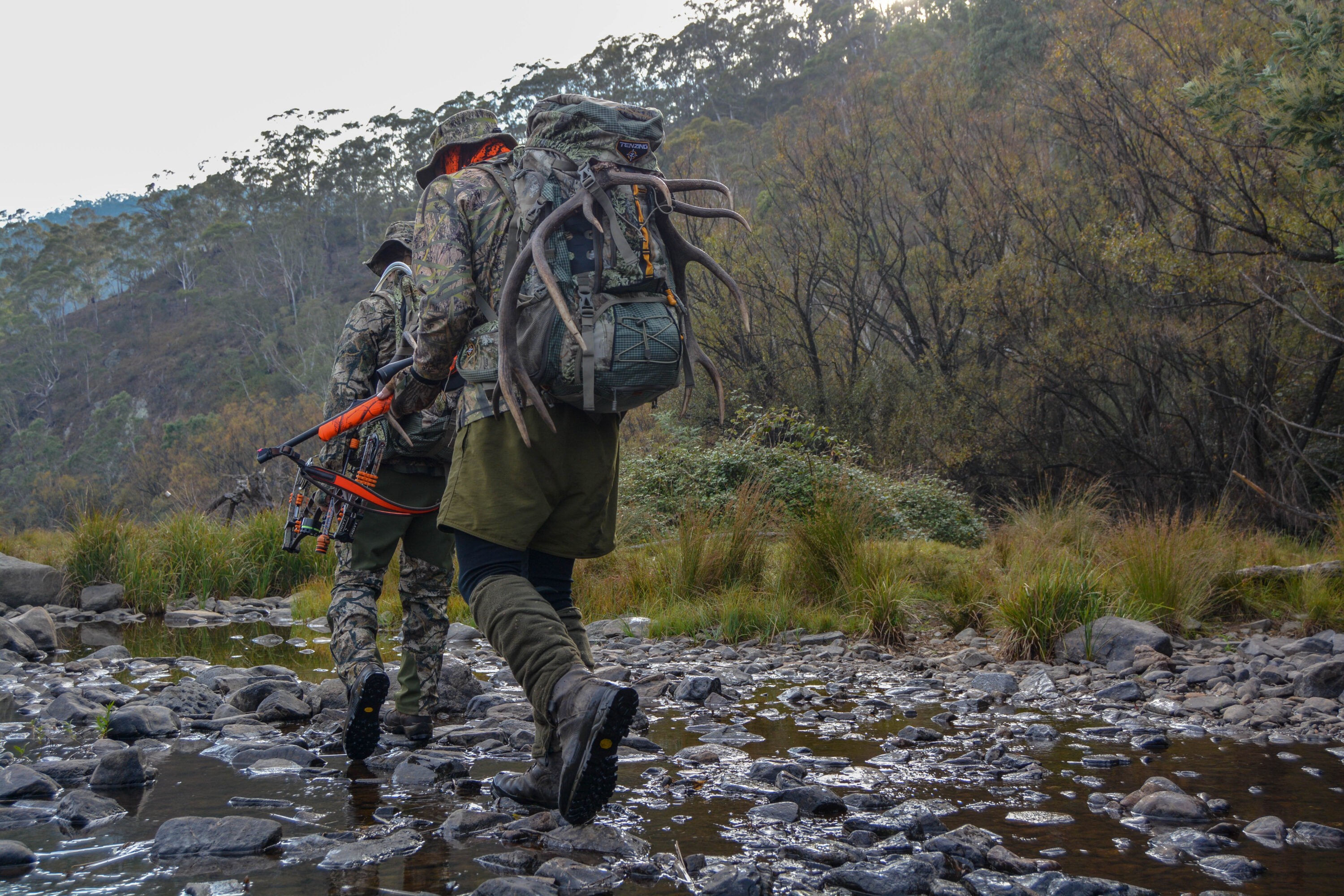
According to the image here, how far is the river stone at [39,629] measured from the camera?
6590mm

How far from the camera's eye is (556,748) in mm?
2588

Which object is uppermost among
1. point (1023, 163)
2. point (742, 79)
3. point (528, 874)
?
point (742, 79)

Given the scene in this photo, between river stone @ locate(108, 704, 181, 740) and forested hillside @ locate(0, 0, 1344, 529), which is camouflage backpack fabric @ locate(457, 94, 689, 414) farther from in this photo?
forested hillside @ locate(0, 0, 1344, 529)

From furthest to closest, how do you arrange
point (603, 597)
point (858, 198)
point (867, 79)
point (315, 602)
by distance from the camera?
point (867, 79)
point (858, 198)
point (315, 602)
point (603, 597)

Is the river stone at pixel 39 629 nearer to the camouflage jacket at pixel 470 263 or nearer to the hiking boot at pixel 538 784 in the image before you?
the hiking boot at pixel 538 784

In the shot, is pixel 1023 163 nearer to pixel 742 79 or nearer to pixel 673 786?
pixel 673 786

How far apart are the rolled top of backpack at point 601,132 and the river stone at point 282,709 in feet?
8.81

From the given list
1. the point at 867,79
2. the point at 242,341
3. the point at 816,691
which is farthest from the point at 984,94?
the point at 242,341

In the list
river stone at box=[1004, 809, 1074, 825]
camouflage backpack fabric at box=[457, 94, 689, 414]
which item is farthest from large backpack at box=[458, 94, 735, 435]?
river stone at box=[1004, 809, 1074, 825]

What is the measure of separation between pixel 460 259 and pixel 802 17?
157ft

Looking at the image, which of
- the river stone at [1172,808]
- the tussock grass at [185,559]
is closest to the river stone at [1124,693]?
the river stone at [1172,808]

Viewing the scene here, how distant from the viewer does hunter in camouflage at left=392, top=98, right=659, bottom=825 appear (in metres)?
2.55

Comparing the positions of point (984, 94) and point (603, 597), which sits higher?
point (984, 94)

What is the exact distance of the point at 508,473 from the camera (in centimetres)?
260
